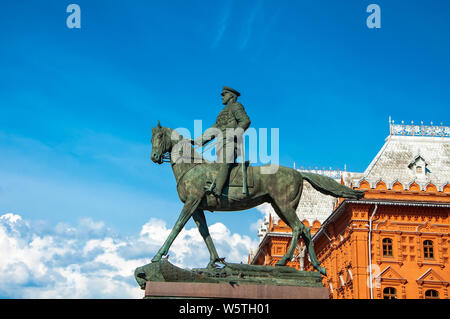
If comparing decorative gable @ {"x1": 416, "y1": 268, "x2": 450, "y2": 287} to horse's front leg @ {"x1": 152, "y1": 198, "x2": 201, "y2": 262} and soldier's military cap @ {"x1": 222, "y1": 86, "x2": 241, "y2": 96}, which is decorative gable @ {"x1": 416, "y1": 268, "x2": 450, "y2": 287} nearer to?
soldier's military cap @ {"x1": 222, "y1": 86, "x2": 241, "y2": 96}

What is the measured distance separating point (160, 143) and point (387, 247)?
103 feet

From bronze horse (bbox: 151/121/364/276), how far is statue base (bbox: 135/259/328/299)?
55cm

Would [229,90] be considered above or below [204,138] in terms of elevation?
above

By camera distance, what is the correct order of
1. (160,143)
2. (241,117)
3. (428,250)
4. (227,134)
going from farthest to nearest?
(428,250)
(241,117)
(227,134)
(160,143)

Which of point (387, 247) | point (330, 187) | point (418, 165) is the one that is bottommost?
point (330, 187)

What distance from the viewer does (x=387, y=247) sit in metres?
41.6

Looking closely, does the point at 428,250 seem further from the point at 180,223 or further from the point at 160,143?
the point at 180,223

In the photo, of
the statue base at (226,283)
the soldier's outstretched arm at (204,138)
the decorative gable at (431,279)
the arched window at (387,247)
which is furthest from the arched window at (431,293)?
the soldier's outstretched arm at (204,138)

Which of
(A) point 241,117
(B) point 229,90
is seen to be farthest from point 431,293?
(A) point 241,117

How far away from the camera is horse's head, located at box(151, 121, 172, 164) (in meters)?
13.6

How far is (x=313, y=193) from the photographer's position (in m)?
64.2

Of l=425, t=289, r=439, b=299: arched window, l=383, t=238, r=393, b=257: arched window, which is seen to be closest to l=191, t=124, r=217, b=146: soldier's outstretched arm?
l=383, t=238, r=393, b=257: arched window
